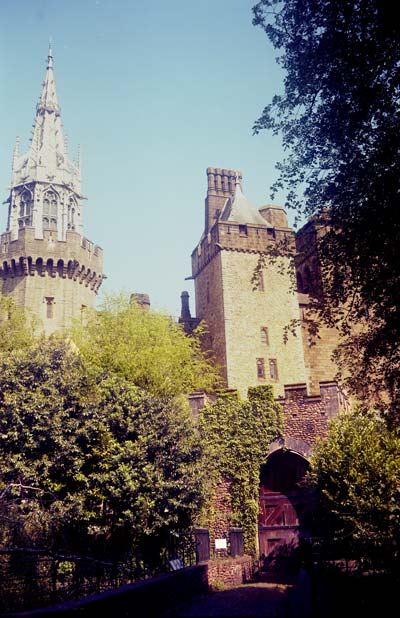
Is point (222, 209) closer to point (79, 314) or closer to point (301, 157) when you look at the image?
point (79, 314)

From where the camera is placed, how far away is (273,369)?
3469 cm

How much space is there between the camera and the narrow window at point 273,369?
113 ft

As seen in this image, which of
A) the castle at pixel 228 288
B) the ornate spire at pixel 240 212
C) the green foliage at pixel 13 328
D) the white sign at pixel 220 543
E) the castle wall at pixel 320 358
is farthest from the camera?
the ornate spire at pixel 240 212

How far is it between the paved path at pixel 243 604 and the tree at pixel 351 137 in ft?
16.1

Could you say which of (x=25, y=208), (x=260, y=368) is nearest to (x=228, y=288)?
(x=260, y=368)

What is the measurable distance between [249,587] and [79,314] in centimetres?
2600

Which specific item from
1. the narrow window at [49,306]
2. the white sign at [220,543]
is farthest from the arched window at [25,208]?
the white sign at [220,543]

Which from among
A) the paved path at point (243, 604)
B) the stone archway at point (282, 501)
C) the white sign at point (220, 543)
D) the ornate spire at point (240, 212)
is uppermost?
the ornate spire at point (240, 212)

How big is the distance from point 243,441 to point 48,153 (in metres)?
35.4

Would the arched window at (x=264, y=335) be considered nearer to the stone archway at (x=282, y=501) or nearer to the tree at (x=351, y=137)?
the stone archway at (x=282, y=501)

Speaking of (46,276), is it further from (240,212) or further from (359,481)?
(359,481)

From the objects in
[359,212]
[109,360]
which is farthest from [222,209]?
[359,212]

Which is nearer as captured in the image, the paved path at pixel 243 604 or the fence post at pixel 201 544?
the paved path at pixel 243 604

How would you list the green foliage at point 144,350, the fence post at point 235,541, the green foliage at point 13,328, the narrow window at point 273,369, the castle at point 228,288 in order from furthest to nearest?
1. the castle at point 228,288
2. the narrow window at point 273,369
3. the green foliage at point 13,328
4. the green foliage at point 144,350
5. the fence post at point 235,541
